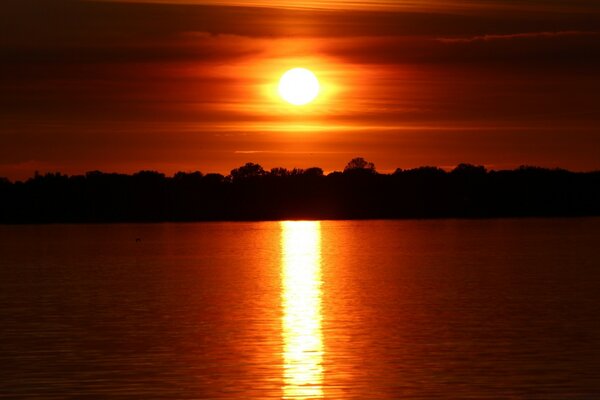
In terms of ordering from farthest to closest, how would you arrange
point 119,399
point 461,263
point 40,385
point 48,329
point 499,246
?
point 499,246 → point 461,263 → point 48,329 → point 40,385 → point 119,399

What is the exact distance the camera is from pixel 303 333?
39.9 meters

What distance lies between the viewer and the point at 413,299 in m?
52.9

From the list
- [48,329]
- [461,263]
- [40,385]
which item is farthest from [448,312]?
[461,263]

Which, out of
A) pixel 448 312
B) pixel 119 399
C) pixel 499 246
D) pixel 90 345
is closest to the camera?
pixel 119 399

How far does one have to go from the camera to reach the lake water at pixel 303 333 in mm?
29359

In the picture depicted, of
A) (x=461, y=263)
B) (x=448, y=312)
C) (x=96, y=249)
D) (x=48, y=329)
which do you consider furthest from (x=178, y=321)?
(x=96, y=249)

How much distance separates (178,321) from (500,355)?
47.8 feet

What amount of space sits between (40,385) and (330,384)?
7477 mm

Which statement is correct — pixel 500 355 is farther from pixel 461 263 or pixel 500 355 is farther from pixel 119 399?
pixel 461 263

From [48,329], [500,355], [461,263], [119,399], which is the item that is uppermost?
[461,263]

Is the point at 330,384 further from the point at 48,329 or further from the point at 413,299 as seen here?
the point at 413,299

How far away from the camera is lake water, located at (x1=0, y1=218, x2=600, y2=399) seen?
29359 mm

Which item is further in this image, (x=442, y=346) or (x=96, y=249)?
(x=96, y=249)

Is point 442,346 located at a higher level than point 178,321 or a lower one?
lower
